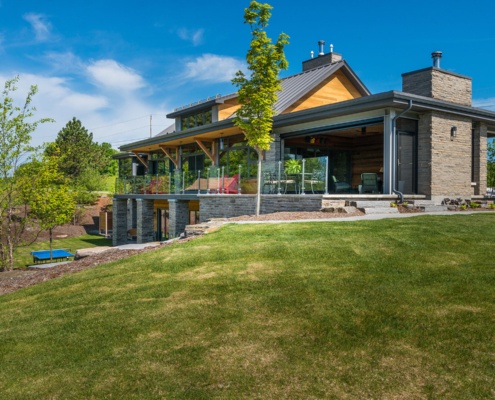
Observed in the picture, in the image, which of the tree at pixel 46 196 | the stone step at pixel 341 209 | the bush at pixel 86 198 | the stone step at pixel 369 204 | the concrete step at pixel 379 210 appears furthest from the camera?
the bush at pixel 86 198

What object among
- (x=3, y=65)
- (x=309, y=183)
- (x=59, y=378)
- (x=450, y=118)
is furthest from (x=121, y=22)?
(x=59, y=378)

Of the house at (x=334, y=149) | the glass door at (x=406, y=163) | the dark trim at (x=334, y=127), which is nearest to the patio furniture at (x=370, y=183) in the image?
the house at (x=334, y=149)

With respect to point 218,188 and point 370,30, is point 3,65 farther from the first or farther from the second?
point 370,30

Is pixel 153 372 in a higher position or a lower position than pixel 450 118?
lower

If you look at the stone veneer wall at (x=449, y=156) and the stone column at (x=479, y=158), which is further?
the stone column at (x=479, y=158)

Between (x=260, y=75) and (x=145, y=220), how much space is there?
1415cm

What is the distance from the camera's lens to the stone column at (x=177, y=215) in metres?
23.3

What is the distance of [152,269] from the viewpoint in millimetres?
8008

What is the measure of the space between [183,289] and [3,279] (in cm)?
721

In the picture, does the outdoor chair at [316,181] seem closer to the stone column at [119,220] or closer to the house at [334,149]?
the house at [334,149]

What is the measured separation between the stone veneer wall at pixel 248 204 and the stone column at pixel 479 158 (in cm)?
821

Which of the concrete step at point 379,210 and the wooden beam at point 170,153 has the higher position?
the wooden beam at point 170,153

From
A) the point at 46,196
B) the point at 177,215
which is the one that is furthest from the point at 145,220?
the point at 46,196

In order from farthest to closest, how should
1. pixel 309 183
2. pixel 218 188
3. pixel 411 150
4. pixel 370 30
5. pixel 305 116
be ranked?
1. pixel 370 30
2. pixel 218 188
3. pixel 305 116
4. pixel 411 150
5. pixel 309 183
